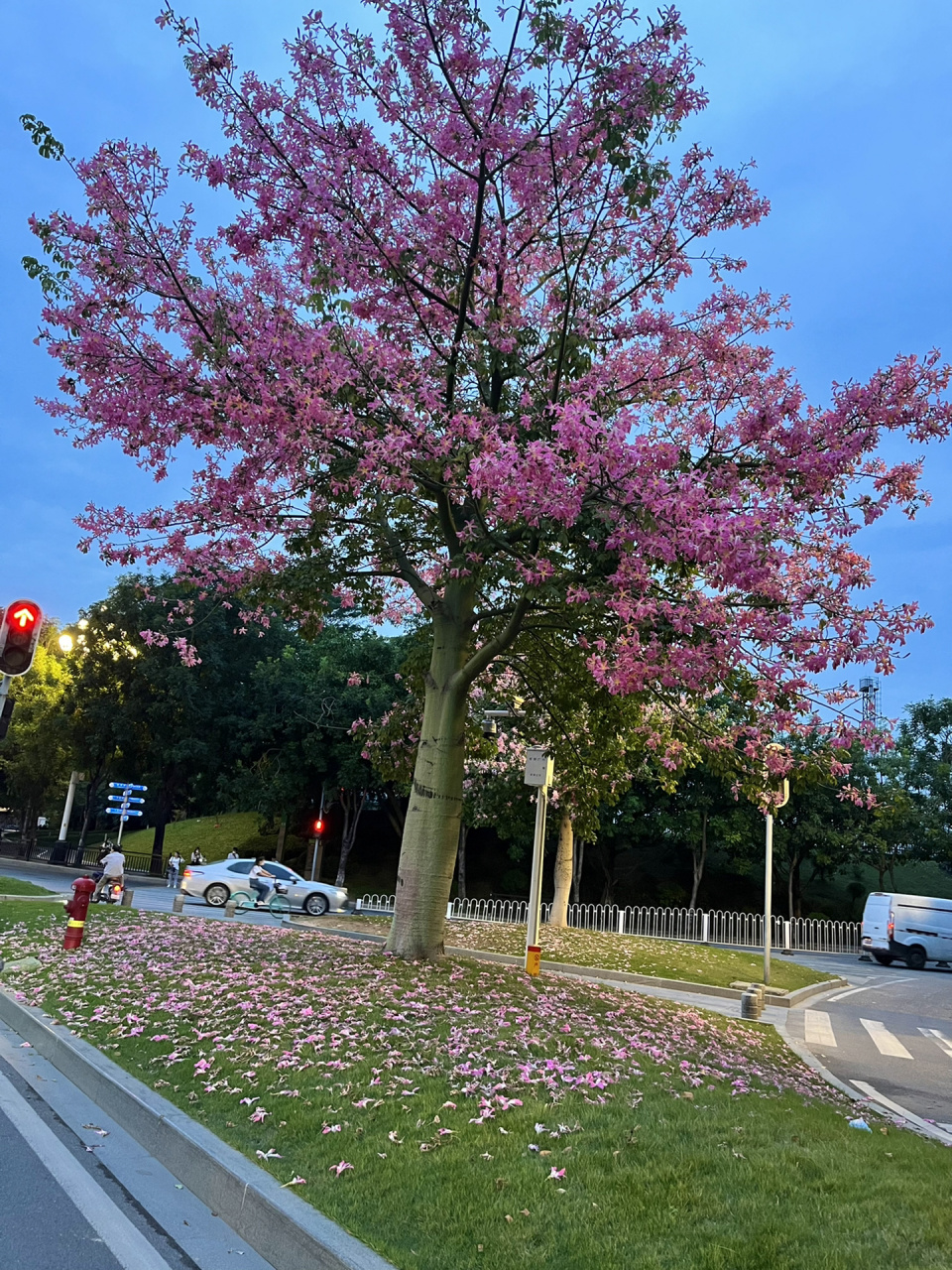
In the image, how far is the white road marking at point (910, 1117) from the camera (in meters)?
7.01

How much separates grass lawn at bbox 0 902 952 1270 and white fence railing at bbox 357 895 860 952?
20245 mm

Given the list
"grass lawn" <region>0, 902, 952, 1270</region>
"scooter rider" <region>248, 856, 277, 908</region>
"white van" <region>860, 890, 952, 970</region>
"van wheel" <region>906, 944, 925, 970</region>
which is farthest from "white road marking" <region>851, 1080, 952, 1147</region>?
"van wheel" <region>906, 944, 925, 970</region>

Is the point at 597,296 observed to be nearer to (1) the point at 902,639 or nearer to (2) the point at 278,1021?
(1) the point at 902,639

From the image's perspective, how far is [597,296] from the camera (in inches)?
416

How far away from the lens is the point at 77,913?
12719mm

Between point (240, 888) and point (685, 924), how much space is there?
15.1 metres

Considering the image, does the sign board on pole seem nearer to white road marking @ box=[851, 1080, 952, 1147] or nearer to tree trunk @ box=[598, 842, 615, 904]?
white road marking @ box=[851, 1080, 952, 1147]

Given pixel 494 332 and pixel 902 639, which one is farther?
pixel 494 332

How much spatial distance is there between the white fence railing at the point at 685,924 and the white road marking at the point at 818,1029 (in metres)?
14.7

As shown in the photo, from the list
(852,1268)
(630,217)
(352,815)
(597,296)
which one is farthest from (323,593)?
(352,815)

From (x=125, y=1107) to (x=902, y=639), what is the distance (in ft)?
23.5

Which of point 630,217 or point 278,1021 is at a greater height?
point 630,217

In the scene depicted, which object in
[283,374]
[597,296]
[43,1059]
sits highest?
[597,296]

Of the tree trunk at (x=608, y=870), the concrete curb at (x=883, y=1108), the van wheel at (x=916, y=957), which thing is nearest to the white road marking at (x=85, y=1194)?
the concrete curb at (x=883, y=1108)
